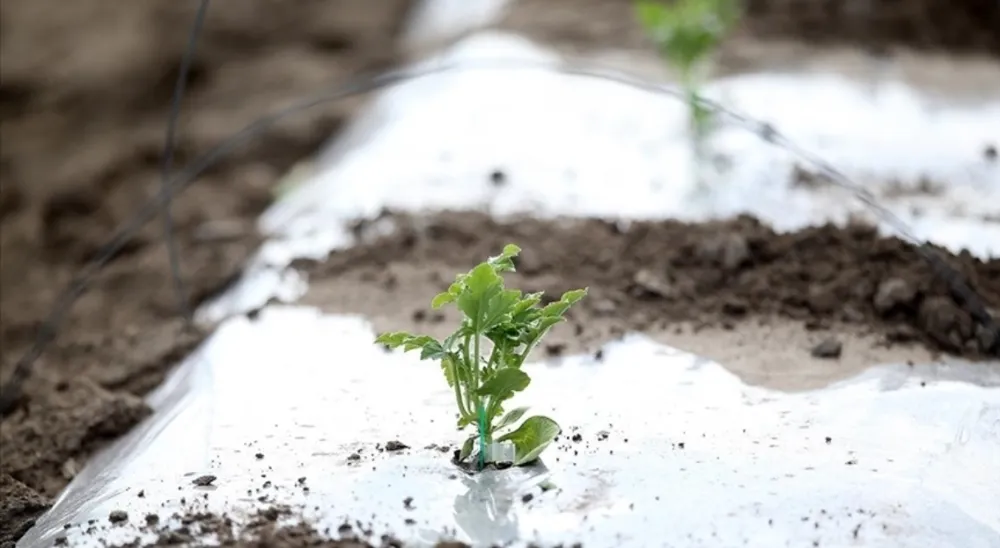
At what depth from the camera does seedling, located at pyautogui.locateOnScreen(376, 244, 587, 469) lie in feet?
7.18

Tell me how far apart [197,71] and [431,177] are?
317 cm

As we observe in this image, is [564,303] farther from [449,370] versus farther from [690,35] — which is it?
[690,35]

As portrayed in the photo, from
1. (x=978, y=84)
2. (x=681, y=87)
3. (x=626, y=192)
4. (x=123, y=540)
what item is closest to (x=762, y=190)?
(x=626, y=192)

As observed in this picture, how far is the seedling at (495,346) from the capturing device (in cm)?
219

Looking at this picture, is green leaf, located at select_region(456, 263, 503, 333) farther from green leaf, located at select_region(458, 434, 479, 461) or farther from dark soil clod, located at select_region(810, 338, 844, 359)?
dark soil clod, located at select_region(810, 338, 844, 359)

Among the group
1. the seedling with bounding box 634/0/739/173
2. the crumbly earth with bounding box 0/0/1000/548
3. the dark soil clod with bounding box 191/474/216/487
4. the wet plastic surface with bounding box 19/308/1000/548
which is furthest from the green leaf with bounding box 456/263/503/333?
the seedling with bounding box 634/0/739/173

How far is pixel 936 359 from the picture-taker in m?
2.76

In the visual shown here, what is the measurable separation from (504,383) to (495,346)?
0.10 metres

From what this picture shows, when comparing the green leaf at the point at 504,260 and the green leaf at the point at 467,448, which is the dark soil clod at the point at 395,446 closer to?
the green leaf at the point at 467,448

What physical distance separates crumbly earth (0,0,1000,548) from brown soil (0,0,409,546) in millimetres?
11

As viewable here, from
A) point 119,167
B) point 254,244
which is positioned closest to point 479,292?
point 254,244

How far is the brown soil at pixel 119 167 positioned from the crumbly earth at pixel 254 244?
11mm

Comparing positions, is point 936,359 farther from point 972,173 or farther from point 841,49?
point 841,49

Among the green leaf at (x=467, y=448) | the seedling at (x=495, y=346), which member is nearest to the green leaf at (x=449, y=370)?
the seedling at (x=495, y=346)
